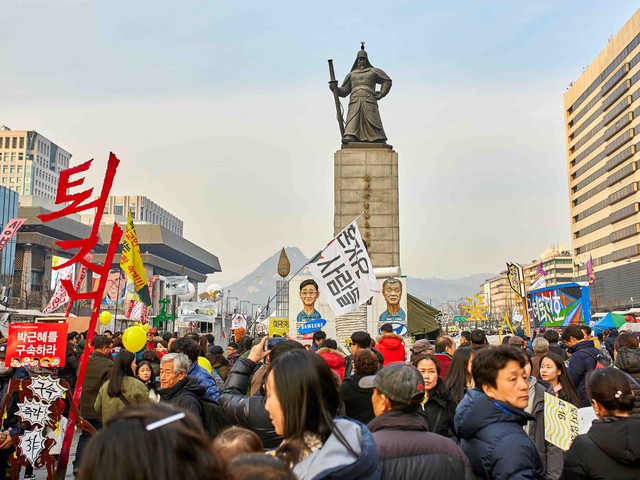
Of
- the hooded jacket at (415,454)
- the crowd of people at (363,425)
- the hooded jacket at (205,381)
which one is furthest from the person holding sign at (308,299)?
the hooded jacket at (415,454)

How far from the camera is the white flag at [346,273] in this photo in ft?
39.1

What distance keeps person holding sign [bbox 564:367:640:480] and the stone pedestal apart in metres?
19.1

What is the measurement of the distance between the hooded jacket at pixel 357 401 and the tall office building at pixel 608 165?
65.1 meters

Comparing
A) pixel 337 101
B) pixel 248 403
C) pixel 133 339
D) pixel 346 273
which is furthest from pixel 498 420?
pixel 337 101

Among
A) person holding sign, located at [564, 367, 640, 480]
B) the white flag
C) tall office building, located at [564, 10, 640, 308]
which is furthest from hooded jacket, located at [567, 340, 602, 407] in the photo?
tall office building, located at [564, 10, 640, 308]

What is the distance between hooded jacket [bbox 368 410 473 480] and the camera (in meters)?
3.25

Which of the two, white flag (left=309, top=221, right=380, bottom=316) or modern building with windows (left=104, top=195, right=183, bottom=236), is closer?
white flag (left=309, top=221, right=380, bottom=316)

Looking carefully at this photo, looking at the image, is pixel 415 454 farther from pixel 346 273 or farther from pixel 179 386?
pixel 346 273

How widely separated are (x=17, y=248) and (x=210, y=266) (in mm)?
58750

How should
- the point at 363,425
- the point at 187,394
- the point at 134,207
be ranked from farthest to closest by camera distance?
the point at 134,207, the point at 187,394, the point at 363,425

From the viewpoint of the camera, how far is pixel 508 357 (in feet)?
12.9

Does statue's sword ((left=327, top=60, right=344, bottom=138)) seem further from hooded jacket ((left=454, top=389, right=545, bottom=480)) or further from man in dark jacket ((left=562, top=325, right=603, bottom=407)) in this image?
hooded jacket ((left=454, top=389, right=545, bottom=480))

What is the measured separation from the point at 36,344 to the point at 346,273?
A: 17.9 feet

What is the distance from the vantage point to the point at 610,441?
3596 millimetres
